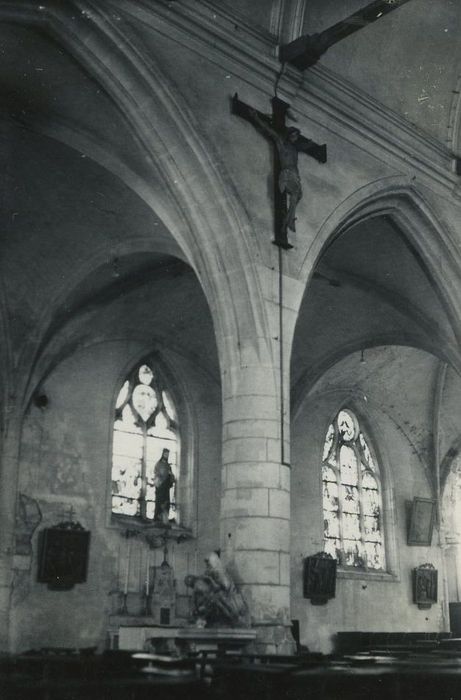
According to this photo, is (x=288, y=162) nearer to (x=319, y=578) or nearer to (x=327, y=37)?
(x=327, y=37)

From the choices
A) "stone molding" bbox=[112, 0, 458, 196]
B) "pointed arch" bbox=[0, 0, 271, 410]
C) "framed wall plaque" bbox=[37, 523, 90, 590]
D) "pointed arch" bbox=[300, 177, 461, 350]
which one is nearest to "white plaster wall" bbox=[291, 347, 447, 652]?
"framed wall plaque" bbox=[37, 523, 90, 590]

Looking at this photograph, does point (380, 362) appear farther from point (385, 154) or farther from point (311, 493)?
point (385, 154)

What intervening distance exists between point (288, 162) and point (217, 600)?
16.4 ft

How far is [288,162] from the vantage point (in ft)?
32.4

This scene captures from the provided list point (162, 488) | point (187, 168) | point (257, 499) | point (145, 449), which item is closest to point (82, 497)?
point (162, 488)

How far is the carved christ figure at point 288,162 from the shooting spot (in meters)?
9.73

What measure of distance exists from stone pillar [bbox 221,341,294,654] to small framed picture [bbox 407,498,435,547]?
1116cm

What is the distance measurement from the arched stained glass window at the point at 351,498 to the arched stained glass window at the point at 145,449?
4.01 m

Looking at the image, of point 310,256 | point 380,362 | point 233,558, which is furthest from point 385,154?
point 380,362

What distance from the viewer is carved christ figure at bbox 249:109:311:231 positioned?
31.9 feet

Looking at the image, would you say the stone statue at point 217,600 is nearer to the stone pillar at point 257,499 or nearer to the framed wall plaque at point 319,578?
the stone pillar at point 257,499

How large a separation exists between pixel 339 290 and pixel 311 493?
460cm

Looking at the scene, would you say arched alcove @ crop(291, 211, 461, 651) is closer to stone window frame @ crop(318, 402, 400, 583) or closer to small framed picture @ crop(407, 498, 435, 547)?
stone window frame @ crop(318, 402, 400, 583)

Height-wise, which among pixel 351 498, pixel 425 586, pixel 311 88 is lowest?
pixel 425 586
